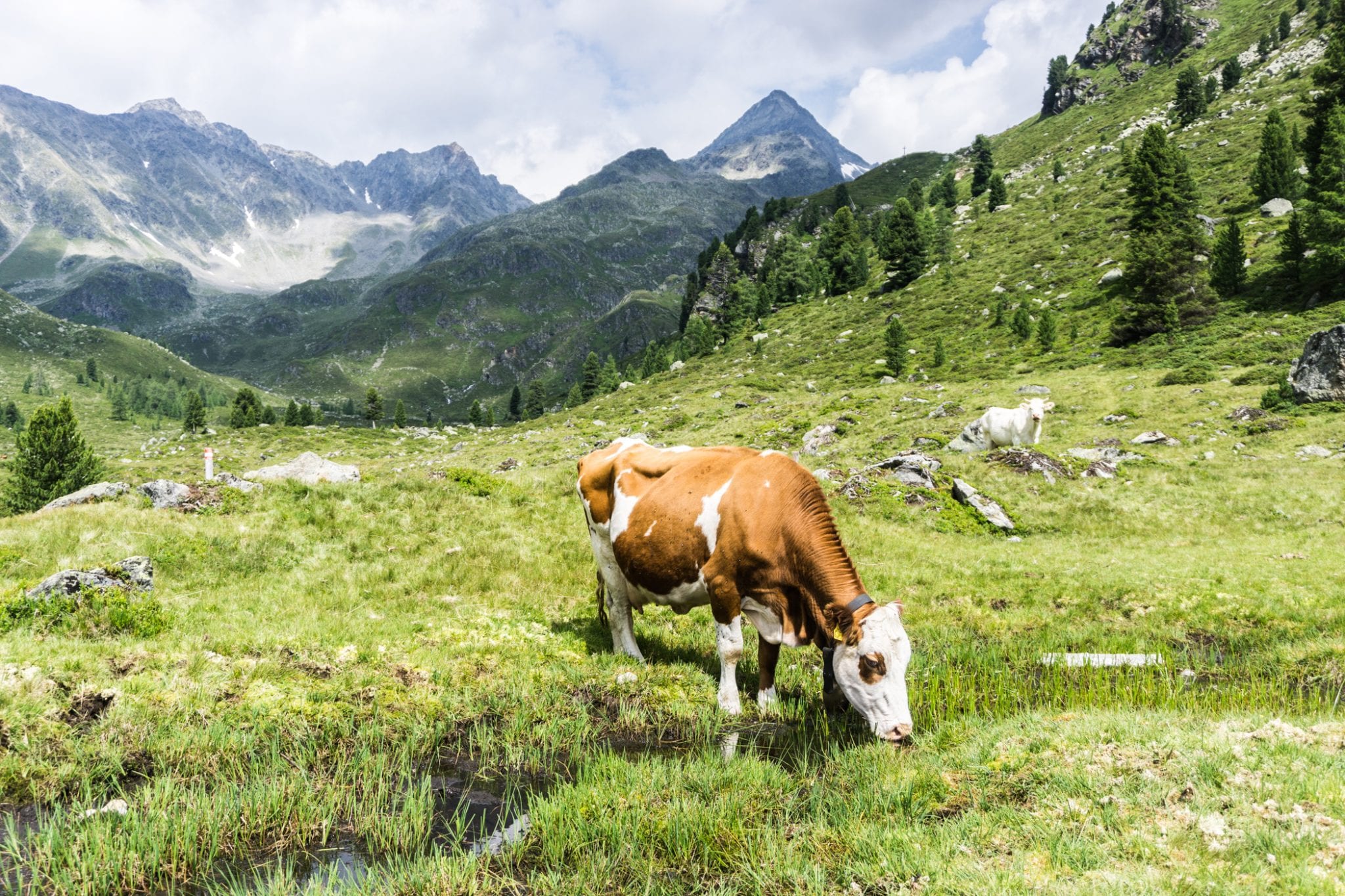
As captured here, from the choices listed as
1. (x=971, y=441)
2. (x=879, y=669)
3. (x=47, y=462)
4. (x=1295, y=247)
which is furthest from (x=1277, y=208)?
(x=47, y=462)

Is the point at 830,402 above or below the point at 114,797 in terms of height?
above

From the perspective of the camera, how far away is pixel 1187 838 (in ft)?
15.0

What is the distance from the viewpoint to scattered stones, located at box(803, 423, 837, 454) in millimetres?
36781

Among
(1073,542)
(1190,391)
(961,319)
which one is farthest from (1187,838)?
(961,319)

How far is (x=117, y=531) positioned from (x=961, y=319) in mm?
75695

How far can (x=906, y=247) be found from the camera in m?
92.1

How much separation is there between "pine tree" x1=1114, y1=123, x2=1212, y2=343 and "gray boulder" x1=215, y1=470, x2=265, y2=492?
198 feet

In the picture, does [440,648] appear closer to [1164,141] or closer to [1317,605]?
[1317,605]

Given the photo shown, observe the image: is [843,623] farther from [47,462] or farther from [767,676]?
[47,462]

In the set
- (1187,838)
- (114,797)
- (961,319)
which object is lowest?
(1187,838)

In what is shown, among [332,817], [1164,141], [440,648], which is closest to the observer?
[332,817]

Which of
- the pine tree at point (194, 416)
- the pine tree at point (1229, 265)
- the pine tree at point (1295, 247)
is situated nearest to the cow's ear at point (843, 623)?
the pine tree at point (1295, 247)

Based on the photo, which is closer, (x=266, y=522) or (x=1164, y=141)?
(x=266, y=522)

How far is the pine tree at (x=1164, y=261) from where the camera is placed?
1964 inches
